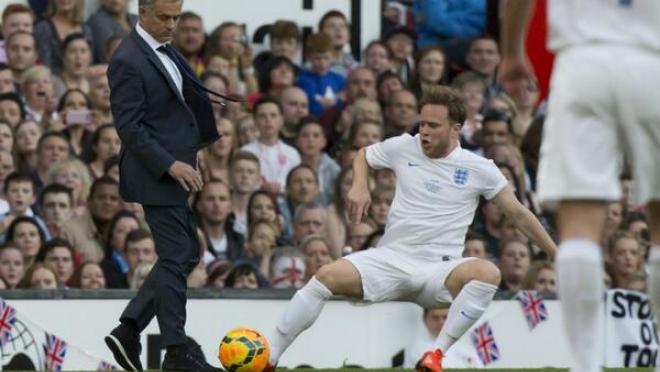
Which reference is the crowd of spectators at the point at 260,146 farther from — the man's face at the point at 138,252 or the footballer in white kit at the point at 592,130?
the footballer in white kit at the point at 592,130

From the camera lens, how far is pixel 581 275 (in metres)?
7.04

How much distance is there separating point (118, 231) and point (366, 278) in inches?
143

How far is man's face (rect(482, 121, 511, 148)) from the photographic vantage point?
16844mm

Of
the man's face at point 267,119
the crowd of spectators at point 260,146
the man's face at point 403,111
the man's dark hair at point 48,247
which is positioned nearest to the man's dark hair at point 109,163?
the crowd of spectators at point 260,146

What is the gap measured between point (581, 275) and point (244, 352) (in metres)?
3.80

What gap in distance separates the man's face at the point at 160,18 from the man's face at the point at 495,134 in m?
6.53

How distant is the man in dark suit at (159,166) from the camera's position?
34.4 ft

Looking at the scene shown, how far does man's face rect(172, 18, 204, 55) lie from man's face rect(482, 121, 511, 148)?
8.60ft

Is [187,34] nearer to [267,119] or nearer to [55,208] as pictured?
[267,119]

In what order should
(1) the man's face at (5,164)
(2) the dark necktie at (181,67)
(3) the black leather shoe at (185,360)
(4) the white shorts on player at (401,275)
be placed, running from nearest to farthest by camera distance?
(3) the black leather shoe at (185,360) < (2) the dark necktie at (181,67) < (4) the white shorts on player at (401,275) < (1) the man's face at (5,164)

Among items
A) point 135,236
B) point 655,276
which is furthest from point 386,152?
point 655,276

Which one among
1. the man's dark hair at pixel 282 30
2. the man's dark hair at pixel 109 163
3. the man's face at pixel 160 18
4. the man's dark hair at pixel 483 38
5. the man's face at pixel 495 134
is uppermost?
the man's face at pixel 160 18

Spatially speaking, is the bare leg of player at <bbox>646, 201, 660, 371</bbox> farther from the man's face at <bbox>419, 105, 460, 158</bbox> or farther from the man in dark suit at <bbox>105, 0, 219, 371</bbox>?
the man's face at <bbox>419, 105, 460, 158</bbox>

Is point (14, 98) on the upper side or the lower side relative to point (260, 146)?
upper
